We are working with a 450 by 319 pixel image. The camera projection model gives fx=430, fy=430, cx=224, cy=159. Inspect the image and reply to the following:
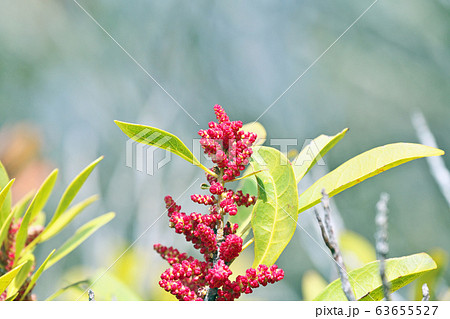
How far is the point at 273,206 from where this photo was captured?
452mm

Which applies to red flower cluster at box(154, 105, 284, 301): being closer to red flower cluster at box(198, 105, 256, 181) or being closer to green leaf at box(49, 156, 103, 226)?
red flower cluster at box(198, 105, 256, 181)

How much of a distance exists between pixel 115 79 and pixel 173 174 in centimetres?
165

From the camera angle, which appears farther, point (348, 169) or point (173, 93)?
point (173, 93)

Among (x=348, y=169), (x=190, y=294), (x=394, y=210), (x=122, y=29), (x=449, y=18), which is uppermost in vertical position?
(x=122, y=29)

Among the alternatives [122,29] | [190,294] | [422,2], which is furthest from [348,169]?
[122,29]

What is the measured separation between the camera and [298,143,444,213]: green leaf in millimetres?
463

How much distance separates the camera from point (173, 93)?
2811mm

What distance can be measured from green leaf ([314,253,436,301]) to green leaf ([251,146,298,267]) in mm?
81

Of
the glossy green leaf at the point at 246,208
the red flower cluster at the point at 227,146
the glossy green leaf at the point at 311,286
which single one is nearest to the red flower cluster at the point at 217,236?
the red flower cluster at the point at 227,146

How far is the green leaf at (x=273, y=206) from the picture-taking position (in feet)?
1.45

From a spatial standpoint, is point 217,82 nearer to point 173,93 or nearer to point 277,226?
point 173,93

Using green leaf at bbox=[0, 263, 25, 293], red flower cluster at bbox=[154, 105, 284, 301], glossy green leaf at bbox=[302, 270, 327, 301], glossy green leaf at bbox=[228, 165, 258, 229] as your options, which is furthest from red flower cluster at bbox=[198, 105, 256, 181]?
glossy green leaf at bbox=[302, 270, 327, 301]

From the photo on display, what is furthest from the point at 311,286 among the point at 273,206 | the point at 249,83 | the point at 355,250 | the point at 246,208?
the point at 249,83

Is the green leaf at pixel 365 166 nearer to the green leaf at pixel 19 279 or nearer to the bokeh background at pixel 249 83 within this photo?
the green leaf at pixel 19 279
